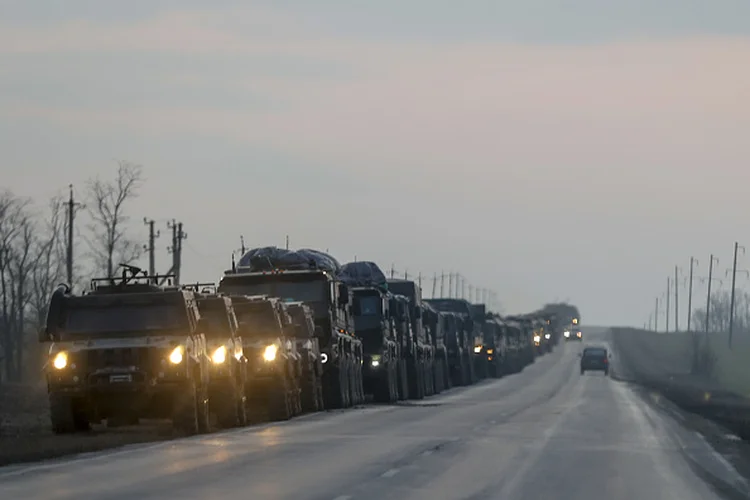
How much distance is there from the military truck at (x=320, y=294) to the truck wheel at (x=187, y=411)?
1186 cm

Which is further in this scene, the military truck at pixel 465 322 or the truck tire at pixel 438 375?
the military truck at pixel 465 322

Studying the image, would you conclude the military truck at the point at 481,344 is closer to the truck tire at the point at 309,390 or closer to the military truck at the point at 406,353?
the military truck at the point at 406,353

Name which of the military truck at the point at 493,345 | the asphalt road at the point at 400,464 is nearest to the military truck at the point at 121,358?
the asphalt road at the point at 400,464

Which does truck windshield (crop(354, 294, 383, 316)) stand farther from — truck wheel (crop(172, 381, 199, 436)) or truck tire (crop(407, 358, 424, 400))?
truck wheel (crop(172, 381, 199, 436))

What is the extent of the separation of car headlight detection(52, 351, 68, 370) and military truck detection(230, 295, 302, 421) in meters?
7.87

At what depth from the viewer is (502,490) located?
61.2 ft

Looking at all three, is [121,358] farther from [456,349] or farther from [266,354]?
[456,349]

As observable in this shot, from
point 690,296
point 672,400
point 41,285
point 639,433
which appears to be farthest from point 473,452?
point 690,296

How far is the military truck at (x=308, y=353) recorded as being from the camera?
40906mm

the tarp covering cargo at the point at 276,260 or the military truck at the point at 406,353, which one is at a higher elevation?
the tarp covering cargo at the point at 276,260

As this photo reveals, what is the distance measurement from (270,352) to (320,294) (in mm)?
6000

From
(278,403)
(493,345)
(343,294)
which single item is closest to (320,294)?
(343,294)

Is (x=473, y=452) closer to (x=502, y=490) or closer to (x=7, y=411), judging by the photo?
(x=502, y=490)

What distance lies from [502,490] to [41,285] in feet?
250
